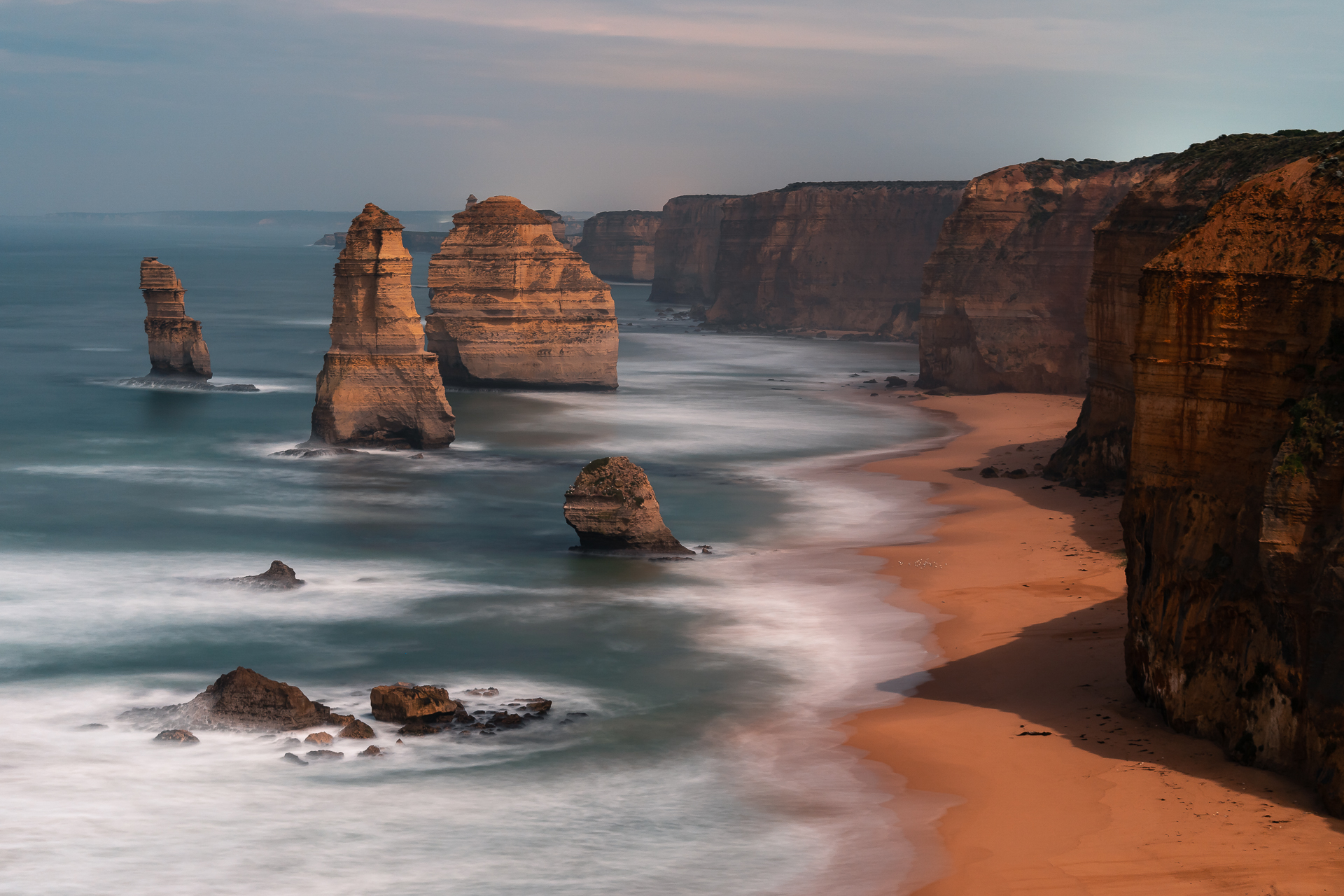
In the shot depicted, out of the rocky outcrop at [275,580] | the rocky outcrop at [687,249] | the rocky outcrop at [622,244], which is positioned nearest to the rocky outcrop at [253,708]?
the rocky outcrop at [275,580]

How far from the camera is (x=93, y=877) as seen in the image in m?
17.9

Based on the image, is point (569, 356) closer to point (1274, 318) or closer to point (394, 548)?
point (394, 548)

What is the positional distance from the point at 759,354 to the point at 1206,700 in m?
85.1

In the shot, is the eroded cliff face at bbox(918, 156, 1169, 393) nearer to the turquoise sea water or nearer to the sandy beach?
the turquoise sea water

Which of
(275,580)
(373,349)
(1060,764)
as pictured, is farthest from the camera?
(373,349)

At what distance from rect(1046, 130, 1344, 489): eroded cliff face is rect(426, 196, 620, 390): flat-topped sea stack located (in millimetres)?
35002

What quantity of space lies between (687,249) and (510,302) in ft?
300

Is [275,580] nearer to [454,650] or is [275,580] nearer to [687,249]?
[454,650]

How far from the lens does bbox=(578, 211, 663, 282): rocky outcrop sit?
191125mm

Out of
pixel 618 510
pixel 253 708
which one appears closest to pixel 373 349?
pixel 618 510

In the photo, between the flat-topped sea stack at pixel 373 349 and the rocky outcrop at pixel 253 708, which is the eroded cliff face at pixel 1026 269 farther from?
the rocky outcrop at pixel 253 708

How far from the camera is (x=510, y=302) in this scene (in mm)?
71500

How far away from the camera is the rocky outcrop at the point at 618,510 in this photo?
3412cm

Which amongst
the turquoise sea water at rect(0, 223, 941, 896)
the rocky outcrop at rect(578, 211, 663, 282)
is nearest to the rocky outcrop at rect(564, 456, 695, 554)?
the turquoise sea water at rect(0, 223, 941, 896)
